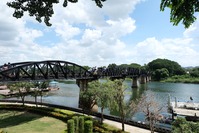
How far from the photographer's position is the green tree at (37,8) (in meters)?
7.17

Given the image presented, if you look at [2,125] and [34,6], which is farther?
[2,125]

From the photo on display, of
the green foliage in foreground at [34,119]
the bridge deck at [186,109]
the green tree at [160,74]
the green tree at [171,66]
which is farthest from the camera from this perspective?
the green tree at [171,66]

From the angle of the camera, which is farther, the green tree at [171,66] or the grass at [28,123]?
the green tree at [171,66]

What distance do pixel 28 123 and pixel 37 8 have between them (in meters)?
32.7

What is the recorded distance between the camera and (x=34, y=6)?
7.39 meters

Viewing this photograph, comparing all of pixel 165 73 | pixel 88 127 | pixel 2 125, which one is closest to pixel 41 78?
pixel 2 125

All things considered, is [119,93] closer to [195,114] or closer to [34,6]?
[195,114]

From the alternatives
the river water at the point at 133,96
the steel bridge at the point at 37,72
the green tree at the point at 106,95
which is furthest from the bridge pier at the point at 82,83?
the green tree at the point at 106,95

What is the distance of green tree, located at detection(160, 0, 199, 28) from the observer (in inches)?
206

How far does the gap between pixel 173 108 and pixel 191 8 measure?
48373 millimetres

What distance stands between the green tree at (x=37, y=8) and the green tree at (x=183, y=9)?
254 cm

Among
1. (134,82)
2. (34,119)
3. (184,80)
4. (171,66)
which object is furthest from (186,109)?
(171,66)

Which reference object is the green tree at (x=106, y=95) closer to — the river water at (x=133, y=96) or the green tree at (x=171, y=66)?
the river water at (x=133, y=96)

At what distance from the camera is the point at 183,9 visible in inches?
207
